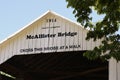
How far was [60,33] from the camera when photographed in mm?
15141

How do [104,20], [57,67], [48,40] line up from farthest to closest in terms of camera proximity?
[57,67]
[48,40]
[104,20]

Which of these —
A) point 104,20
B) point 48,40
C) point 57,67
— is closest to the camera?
point 104,20

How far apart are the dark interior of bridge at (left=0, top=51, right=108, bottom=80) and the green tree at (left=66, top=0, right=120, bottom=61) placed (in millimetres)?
7083

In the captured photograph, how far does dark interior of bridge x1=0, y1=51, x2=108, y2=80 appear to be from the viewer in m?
18.2

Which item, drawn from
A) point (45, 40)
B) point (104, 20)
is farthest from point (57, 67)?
point (104, 20)

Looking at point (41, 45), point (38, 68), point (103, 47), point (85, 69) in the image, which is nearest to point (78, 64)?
point (85, 69)

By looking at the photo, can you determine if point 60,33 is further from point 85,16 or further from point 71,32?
point 85,16

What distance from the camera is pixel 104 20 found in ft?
33.8

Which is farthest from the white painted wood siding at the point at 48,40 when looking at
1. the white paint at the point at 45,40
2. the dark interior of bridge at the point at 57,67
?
the dark interior of bridge at the point at 57,67

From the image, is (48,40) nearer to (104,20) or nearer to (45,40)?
(45,40)

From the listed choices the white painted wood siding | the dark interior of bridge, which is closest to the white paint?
the white painted wood siding

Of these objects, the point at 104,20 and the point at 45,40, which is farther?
the point at 45,40

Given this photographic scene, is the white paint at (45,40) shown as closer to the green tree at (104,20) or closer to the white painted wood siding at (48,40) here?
the white painted wood siding at (48,40)

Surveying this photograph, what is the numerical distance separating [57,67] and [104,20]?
9.55 meters
